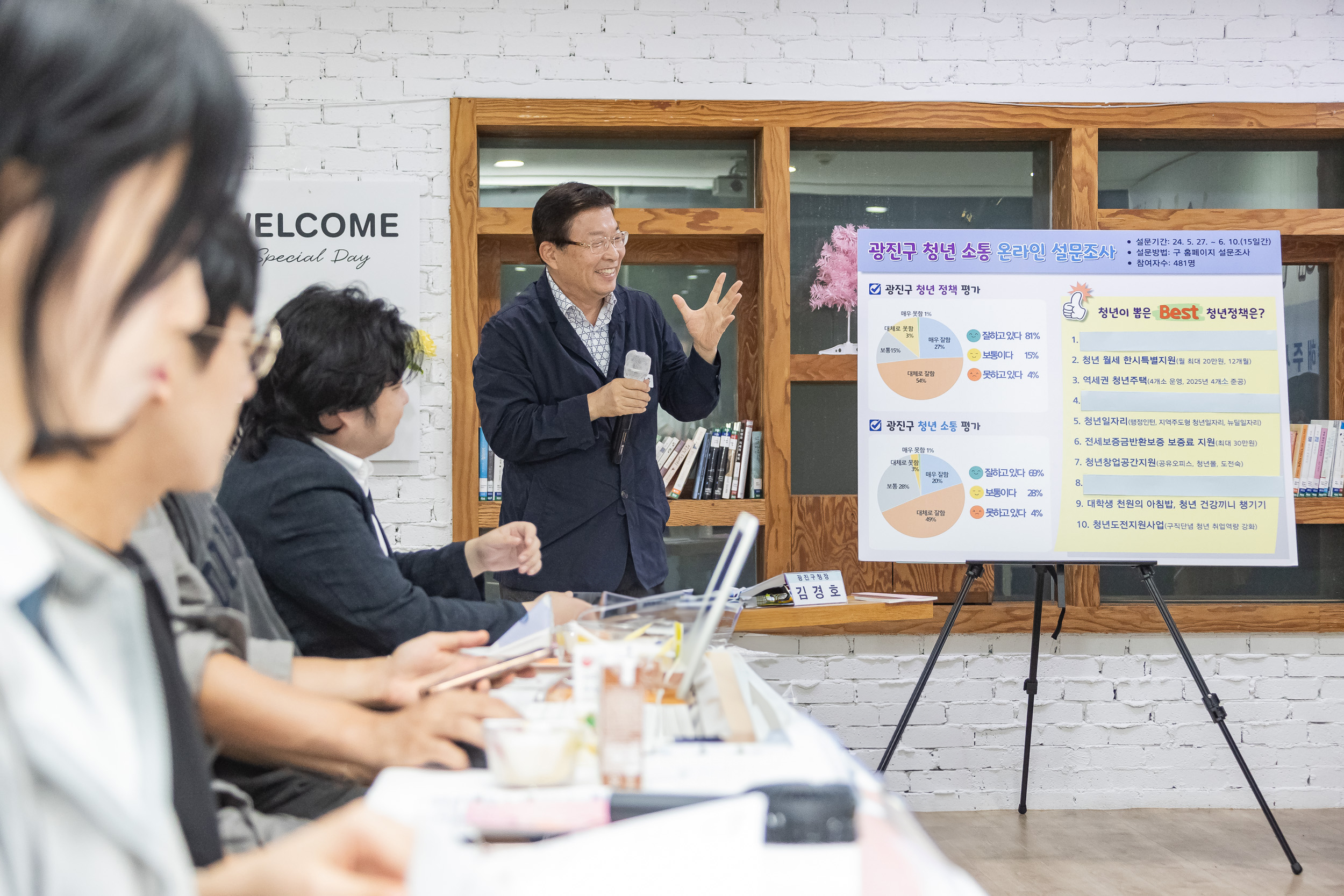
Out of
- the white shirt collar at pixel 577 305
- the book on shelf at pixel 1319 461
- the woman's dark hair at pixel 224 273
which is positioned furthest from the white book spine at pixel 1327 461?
the woman's dark hair at pixel 224 273

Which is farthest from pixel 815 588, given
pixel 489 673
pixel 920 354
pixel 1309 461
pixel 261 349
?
pixel 261 349

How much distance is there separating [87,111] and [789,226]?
2883 millimetres

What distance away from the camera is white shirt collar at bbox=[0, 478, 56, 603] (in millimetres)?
569

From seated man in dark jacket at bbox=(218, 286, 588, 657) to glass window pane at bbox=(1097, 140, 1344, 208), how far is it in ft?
9.10

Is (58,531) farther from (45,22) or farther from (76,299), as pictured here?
(45,22)

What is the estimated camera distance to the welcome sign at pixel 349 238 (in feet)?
10.6

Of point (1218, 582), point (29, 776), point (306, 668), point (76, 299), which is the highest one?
point (76, 299)

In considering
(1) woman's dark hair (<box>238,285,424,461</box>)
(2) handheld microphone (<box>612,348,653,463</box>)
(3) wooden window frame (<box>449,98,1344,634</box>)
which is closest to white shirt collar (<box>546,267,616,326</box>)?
(2) handheld microphone (<box>612,348,653,463</box>)

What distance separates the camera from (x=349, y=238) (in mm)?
3230

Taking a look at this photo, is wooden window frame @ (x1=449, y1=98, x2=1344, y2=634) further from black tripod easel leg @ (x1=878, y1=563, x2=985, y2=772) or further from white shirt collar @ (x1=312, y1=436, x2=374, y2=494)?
white shirt collar @ (x1=312, y1=436, x2=374, y2=494)

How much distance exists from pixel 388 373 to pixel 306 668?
499 mm

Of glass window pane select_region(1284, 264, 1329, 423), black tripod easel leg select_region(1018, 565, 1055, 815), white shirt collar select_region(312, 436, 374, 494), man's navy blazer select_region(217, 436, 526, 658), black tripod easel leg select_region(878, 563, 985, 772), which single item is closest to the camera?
man's navy blazer select_region(217, 436, 526, 658)

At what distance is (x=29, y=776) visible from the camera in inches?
22.0

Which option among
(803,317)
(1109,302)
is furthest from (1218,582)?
(803,317)
